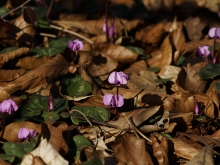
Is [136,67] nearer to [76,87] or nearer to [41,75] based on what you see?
[76,87]

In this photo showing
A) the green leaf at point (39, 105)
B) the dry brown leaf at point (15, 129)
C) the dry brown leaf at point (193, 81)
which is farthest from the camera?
the dry brown leaf at point (193, 81)

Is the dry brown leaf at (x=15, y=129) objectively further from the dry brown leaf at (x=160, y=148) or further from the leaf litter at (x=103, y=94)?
the dry brown leaf at (x=160, y=148)

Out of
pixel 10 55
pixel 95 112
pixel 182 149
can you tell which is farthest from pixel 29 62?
pixel 182 149

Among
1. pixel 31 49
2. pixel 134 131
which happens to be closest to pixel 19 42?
pixel 31 49

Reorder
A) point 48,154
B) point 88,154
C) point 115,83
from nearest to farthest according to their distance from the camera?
point 48,154 → point 88,154 → point 115,83

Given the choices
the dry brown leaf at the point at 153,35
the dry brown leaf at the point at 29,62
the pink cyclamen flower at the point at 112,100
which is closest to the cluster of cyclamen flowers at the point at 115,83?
the pink cyclamen flower at the point at 112,100

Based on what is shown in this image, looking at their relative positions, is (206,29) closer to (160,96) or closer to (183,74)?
(183,74)
